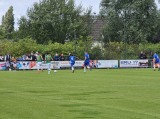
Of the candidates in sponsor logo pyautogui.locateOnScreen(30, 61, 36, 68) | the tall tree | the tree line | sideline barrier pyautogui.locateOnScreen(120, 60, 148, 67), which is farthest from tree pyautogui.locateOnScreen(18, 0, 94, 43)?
the tall tree

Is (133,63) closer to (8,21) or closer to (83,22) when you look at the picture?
(83,22)

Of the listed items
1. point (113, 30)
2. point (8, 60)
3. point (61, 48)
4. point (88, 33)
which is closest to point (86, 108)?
point (8, 60)

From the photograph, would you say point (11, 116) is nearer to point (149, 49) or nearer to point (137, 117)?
point (137, 117)

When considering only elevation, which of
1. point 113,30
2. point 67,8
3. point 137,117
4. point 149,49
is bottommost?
point 137,117

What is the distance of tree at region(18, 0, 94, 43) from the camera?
5866cm

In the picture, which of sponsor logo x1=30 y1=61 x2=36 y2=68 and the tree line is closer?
sponsor logo x1=30 y1=61 x2=36 y2=68

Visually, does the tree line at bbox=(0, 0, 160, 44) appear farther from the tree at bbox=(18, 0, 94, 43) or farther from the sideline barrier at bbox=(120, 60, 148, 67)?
the sideline barrier at bbox=(120, 60, 148, 67)

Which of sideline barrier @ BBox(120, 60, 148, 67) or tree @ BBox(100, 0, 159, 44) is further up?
tree @ BBox(100, 0, 159, 44)

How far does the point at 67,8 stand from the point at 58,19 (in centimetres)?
267

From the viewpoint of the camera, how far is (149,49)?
44.1m

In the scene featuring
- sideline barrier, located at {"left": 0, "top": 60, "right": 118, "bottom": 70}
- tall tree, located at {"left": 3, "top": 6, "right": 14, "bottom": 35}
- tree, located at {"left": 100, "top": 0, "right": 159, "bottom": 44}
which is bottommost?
sideline barrier, located at {"left": 0, "top": 60, "right": 118, "bottom": 70}

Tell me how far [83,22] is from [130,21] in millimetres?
10270

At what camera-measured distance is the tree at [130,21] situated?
55.4 meters

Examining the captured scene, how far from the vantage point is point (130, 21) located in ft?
182
